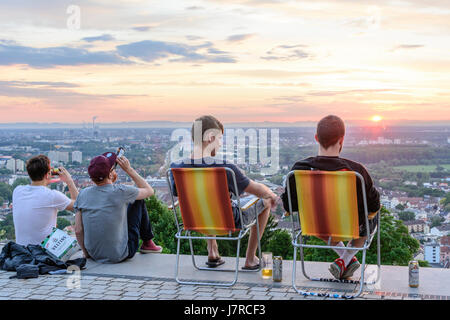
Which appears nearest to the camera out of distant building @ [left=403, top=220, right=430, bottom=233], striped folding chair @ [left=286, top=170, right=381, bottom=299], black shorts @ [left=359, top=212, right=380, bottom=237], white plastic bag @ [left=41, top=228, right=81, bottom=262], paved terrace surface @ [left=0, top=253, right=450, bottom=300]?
striped folding chair @ [left=286, top=170, right=381, bottom=299]

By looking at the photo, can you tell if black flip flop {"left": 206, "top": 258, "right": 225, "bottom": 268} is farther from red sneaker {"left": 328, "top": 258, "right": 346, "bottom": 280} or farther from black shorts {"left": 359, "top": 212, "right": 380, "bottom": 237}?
black shorts {"left": 359, "top": 212, "right": 380, "bottom": 237}

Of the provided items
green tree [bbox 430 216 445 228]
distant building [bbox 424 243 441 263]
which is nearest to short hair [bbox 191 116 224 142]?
distant building [bbox 424 243 441 263]

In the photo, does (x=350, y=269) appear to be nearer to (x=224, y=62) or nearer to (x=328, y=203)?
(x=328, y=203)

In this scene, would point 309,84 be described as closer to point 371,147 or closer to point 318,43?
point 318,43

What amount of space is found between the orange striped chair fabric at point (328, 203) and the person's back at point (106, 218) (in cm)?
170

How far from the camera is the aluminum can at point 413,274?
4516 millimetres

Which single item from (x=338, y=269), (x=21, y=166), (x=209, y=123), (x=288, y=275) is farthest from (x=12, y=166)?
(x=338, y=269)

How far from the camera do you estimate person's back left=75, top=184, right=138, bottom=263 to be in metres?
5.42

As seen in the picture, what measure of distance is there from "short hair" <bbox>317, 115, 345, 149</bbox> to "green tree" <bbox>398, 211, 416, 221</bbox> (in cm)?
518

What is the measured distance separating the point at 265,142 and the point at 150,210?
2102mm

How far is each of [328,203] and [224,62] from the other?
11.8 meters

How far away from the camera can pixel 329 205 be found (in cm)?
445

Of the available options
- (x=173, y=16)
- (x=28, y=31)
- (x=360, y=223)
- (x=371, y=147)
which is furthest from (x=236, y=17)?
(x=360, y=223)

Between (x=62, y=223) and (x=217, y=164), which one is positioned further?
(x=62, y=223)
